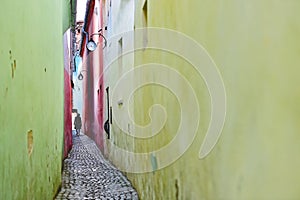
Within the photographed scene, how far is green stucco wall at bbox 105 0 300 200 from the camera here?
147 centimetres

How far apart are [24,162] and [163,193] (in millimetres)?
1288

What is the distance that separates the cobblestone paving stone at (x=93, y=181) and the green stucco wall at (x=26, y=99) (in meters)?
0.90

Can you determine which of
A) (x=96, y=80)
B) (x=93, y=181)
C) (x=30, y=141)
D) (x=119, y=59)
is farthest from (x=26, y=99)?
(x=96, y=80)

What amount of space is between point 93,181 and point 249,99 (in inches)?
249

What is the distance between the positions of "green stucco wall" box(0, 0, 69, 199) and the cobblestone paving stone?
2.96ft

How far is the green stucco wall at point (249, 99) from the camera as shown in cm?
147

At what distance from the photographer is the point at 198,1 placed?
2.72 metres

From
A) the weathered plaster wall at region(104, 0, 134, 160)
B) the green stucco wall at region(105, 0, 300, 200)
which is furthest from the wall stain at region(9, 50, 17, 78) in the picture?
the weathered plaster wall at region(104, 0, 134, 160)

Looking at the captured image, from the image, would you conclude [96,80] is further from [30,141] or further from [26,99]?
[26,99]

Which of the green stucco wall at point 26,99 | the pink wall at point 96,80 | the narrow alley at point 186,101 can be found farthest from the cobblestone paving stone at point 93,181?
the pink wall at point 96,80

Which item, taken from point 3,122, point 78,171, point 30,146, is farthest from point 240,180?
point 78,171

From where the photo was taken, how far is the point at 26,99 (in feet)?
12.7

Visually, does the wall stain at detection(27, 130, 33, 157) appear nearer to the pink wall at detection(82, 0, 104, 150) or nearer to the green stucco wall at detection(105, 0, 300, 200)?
the green stucco wall at detection(105, 0, 300, 200)

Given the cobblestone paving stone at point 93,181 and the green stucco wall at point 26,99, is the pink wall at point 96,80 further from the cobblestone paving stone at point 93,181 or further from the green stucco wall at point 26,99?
the green stucco wall at point 26,99
